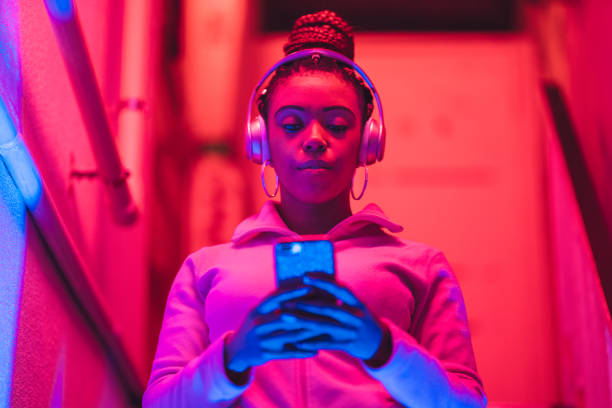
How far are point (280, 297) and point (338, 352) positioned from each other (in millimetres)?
388

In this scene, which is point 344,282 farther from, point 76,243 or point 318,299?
point 76,243

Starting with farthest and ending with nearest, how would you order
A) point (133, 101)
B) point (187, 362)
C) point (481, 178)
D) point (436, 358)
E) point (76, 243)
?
point (481, 178), point (133, 101), point (76, 243), point (187, 362), point (436, 358)

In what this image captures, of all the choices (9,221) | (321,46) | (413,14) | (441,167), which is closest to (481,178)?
(441,167)

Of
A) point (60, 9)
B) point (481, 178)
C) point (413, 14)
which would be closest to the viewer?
point (60, 9)

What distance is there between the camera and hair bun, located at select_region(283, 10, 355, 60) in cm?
189

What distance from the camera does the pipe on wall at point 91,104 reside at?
5.78 ft

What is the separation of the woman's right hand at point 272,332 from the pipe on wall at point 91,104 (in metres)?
0.87

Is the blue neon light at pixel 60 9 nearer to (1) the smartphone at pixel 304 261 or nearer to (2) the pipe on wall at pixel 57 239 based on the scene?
(2) the pipe on wall at pixel 57 239

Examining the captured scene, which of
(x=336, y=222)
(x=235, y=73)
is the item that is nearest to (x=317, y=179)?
(x=336, y=222)

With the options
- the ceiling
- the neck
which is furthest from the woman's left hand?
the ceiling

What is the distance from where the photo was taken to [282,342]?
1.34 m

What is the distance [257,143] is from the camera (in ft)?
6.05

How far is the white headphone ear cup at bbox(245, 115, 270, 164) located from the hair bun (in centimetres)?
23

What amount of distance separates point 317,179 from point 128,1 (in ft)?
5.53
